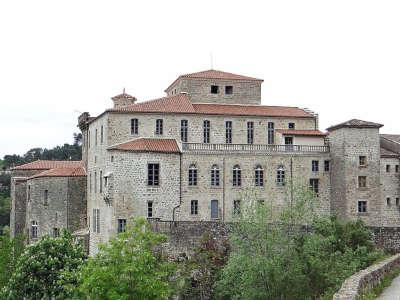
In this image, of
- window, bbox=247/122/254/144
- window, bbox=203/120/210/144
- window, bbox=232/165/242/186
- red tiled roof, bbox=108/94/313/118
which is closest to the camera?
window, bbox=232/165/242/186

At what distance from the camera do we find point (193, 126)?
171 ft

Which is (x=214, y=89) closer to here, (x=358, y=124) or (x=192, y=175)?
(x=192, y=175)

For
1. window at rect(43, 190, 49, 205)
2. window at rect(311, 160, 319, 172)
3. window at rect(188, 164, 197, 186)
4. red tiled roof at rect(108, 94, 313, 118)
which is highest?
red tiled roof at rect(108, 94, 313, 118)

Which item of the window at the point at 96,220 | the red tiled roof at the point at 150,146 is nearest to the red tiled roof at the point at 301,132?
the red tiled roof at the point at 150,146

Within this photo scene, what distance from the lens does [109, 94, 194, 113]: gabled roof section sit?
50.9 meters

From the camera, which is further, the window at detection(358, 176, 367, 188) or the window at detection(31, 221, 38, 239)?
the window at detection(31, 221, 38, 239)

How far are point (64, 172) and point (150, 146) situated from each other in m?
12.1

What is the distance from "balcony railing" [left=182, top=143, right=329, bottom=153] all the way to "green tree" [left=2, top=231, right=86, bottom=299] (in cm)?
1389

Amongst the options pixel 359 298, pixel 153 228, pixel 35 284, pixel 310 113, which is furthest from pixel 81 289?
pixel 310 113

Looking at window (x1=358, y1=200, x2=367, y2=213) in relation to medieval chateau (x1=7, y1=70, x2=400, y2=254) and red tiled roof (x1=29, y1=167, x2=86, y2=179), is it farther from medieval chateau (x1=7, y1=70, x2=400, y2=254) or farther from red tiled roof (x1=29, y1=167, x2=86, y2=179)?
red tiled roof (x1=29, y1=167, x2=86, y2=179)

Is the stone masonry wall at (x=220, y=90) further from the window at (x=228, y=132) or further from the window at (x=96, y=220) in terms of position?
the window at (x=96, y=220)

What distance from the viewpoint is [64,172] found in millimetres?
57156

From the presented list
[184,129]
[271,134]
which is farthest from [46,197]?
[271,134]

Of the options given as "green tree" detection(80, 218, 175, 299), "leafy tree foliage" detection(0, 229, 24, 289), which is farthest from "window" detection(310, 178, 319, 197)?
"leafy tree foliage" detection(0, 229, 24, 289)
